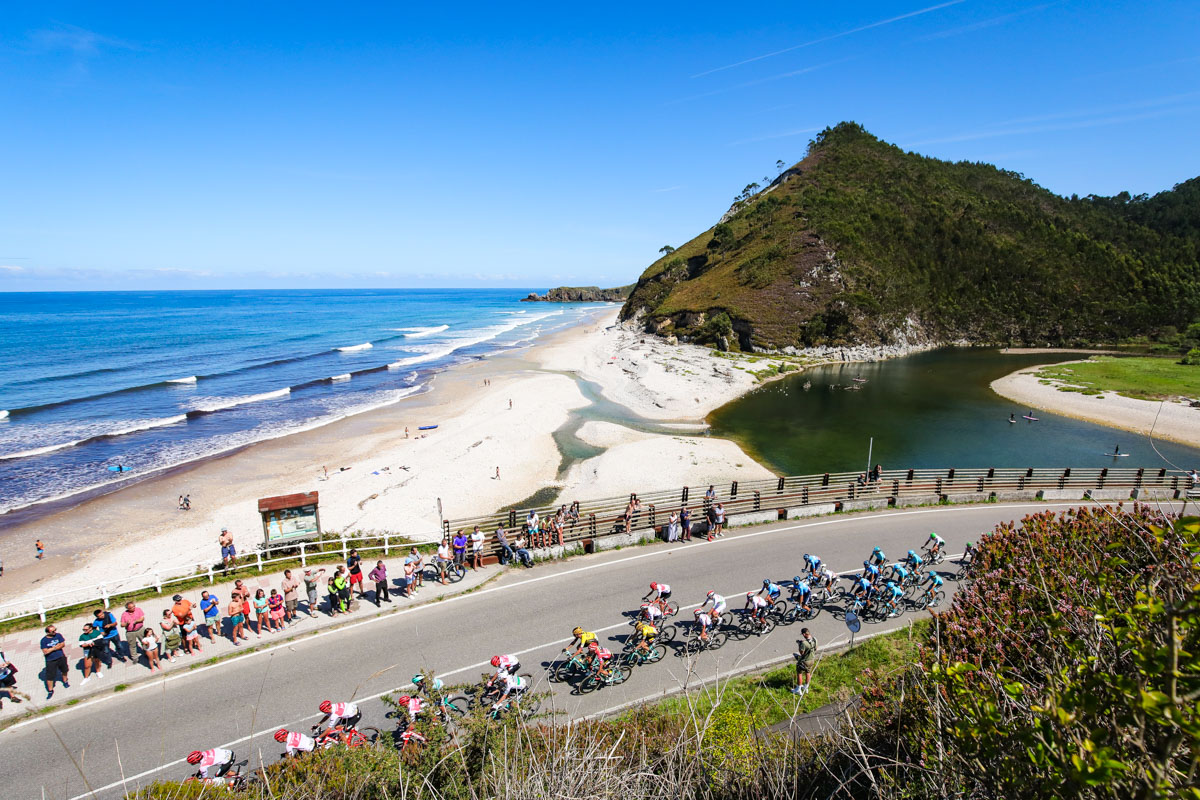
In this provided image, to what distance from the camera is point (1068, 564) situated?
1048 cm

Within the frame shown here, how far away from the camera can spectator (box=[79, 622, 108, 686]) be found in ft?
37.7

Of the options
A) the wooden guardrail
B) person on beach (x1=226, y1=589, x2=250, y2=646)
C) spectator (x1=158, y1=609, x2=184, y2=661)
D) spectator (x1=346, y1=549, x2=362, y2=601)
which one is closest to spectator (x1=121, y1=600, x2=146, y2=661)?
spectator (x1=158, y1=609, x2=184, y2=661)

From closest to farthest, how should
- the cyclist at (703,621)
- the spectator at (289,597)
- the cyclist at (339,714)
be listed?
1. the cyclist at (339,714)
2. the cyclist at (703,621)
3. the spectator at (289,597)

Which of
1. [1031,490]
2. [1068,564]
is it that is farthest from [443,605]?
[1031,490]

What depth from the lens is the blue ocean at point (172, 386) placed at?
36.4 meters

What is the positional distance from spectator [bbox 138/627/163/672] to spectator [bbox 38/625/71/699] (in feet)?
4.12

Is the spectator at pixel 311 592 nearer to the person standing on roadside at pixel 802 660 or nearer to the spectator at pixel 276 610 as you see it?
the spectator at pixel 276 610

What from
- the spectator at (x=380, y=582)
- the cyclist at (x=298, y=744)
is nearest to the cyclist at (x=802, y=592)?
the spectator at (x=380, y=582)

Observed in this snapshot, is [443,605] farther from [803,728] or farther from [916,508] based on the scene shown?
[916,508]

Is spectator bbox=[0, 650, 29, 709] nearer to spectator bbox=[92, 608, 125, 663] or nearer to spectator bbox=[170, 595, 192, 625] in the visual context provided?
spectator bbox=[92, 608, 125, 663]

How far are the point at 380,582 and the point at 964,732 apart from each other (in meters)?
14.0

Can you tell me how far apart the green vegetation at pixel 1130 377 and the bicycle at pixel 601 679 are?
2515 inches

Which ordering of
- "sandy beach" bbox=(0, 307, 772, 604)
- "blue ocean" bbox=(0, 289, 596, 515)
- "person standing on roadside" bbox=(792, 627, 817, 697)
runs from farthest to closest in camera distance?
"blue ocean" bbox=(0, 289, 596, 515) < "sandy beach" bbox=(0, 307, 772, 604) < "person standing on roadside" bbox=(792, 627, 817, 697)

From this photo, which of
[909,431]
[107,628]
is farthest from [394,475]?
[909,431]
